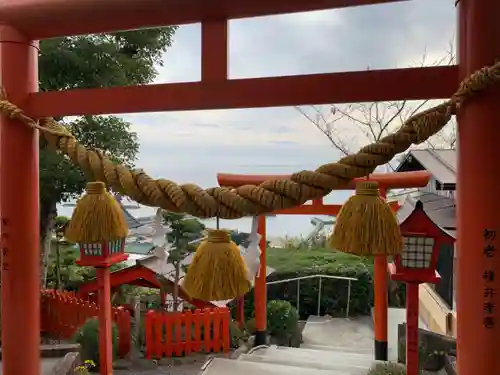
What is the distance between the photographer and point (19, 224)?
114cm

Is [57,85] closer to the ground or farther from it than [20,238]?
farther from it

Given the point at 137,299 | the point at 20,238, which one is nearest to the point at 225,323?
the point at 137,299

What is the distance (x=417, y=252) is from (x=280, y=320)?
2822 mm

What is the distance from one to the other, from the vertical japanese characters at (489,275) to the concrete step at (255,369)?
2064 millimetres

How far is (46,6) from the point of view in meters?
1.03

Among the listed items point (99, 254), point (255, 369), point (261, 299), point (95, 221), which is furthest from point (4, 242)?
point (261, 299)

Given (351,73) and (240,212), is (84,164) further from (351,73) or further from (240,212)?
(351,73)

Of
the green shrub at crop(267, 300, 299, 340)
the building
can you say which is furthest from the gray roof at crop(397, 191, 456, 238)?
the green shrub at crop(267, 300, 299, 340)

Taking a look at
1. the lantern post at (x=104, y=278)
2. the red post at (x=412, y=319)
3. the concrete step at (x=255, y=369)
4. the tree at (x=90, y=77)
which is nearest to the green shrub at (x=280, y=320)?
the concrete step at (x=255, y=369)

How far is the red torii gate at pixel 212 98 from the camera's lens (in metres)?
0.80

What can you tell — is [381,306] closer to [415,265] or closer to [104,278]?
[415,265]

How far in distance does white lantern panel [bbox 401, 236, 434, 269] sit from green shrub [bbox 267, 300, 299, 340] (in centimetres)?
274

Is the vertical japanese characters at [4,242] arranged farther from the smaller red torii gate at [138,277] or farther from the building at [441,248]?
the smaller red torii gate at [138,277]

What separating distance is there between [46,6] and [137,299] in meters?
3.71
